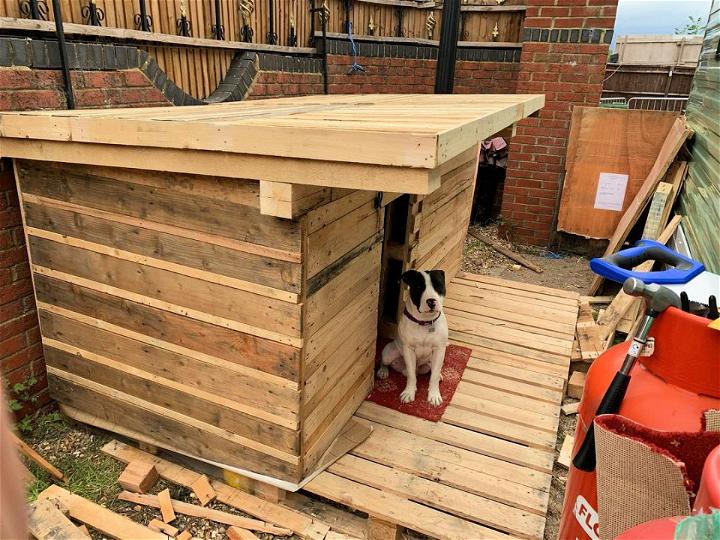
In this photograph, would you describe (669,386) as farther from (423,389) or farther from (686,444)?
(423,389)

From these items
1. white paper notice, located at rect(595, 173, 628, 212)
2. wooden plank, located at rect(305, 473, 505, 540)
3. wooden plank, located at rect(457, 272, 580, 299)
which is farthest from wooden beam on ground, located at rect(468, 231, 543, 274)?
wooden plank, located at rect(305, 473, 505, 540)

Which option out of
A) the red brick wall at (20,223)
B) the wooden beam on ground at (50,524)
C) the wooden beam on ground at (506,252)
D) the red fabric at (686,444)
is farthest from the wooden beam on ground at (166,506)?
the wooden beam on ground at (506,252)

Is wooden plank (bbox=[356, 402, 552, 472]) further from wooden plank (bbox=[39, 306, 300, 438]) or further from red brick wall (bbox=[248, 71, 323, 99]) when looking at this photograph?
red brick wall (bbox=[248, 71, 323, 99])

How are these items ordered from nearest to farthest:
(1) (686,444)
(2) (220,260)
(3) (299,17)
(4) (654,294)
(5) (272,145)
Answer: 1. (1) (686,444)
2. (4) (654,294)
3. (5) (272,145)
4. (2) (220,260)
5. (3) (299,17)

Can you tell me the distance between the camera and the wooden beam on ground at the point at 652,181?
595 cm

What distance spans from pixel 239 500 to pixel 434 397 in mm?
1472

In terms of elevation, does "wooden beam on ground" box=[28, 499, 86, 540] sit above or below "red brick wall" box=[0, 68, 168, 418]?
below

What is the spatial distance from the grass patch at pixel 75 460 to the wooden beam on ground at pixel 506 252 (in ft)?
17.3

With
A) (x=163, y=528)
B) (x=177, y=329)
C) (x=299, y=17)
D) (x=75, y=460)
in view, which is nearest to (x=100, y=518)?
(x=163, y=528)

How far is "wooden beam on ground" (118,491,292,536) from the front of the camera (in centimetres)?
279

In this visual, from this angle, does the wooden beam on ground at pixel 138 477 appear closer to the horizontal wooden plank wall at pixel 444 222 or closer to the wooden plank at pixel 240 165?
the wooden plank at pixel 240 165

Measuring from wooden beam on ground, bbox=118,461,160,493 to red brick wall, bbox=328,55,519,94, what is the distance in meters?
5.07

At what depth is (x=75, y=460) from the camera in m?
3.25

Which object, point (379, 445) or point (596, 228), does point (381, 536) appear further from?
point (596, 228)
